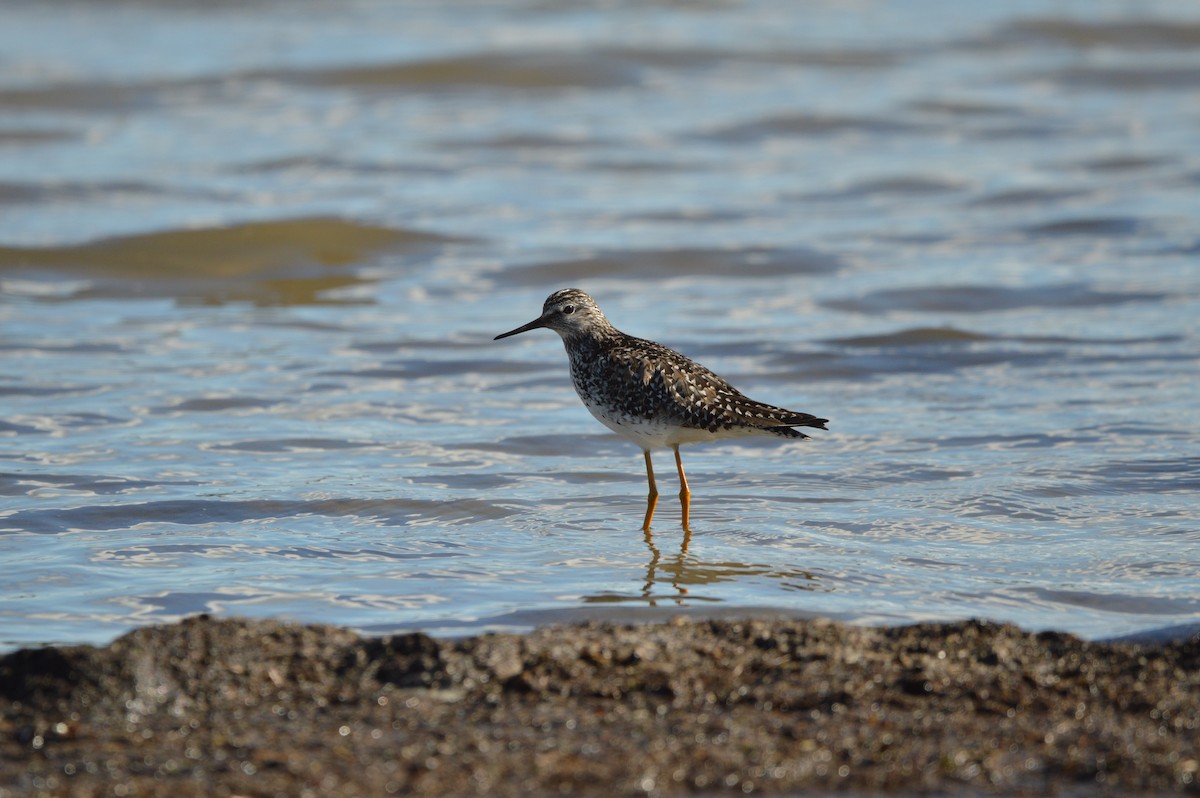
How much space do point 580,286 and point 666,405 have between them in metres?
5.94

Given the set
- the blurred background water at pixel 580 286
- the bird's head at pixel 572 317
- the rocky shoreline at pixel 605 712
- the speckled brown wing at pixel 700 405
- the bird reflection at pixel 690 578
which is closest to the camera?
the rocky shoreline at pixel 605 712

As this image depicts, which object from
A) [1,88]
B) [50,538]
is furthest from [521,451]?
[1,88]

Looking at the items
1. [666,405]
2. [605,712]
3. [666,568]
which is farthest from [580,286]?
A: [605,712]

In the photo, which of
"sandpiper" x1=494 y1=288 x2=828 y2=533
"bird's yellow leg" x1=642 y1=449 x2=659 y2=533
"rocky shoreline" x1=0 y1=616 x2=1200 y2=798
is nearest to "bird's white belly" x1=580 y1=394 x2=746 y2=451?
"sandpiper" x1=494 y1=288 x2=828 y2=533

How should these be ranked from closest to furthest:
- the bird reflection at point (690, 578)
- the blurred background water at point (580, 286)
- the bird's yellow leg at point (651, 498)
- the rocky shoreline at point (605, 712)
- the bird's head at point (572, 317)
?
the rocky shoreline at point (605, 712) → the bird reflection at point (690, 578) → the blurred background water at point (580, 286) → the bird's yellow leg at point (651, 498) → the bird's head at point (572, 317)

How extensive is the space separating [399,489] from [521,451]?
1078 mm

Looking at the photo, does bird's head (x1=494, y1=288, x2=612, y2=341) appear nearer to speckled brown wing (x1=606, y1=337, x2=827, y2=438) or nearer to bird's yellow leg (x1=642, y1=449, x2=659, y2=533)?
speckled brown wing (x1=606, y1=337, x2=827, y2=438)

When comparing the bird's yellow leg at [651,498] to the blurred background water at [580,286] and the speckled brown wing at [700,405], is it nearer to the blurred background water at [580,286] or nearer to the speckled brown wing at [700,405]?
the blurred background water at [580,286]

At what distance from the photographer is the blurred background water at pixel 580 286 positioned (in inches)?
259

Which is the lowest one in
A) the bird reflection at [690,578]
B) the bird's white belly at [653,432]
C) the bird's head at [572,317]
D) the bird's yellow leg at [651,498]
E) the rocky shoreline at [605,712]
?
the rocky shoreline at [605,712]

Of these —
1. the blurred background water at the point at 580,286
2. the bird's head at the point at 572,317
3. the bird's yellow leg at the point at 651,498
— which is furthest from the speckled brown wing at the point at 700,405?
the bird's head at the point at 572,317

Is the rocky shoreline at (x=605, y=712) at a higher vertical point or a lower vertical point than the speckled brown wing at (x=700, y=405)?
lower

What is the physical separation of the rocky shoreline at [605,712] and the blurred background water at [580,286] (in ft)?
3.17

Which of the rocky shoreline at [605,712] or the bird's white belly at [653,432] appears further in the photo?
the bird's white belly at [653,432]
